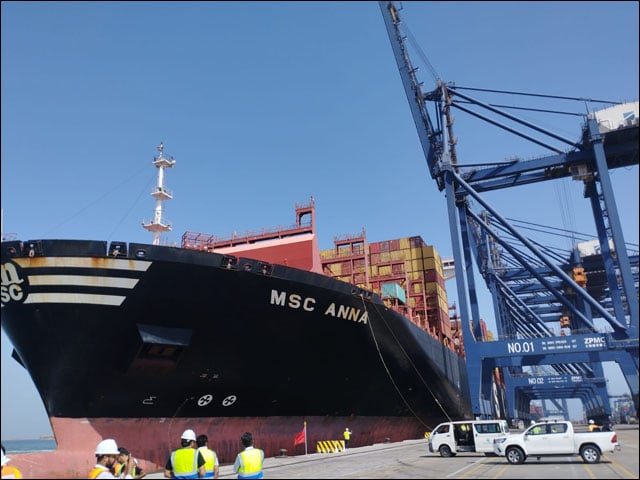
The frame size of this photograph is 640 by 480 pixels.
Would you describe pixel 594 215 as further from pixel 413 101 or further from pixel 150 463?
pixel 150 463

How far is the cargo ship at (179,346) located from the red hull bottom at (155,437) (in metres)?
0.04

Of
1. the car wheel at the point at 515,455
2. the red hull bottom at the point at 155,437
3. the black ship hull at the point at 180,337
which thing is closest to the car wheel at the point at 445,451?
the car wheel at the point at 515,455

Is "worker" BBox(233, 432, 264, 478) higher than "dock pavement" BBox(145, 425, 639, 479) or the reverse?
higher

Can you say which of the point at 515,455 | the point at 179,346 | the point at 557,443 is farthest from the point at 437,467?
the point at 179,346

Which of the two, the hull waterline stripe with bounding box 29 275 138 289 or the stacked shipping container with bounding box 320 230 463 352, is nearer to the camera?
the hull waterline stripe with bounding box 29 275 138 289

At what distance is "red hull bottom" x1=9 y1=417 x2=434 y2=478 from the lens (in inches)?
535

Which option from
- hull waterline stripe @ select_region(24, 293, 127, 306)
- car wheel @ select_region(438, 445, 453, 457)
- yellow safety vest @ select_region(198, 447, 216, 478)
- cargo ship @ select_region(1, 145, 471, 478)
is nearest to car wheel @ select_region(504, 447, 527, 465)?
car wheel @ select_region(438, 445, 453, 457)

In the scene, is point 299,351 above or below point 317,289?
below

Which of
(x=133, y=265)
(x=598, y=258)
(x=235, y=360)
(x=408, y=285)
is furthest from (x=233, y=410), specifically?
(x=598, y=258)

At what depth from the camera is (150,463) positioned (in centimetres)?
1495

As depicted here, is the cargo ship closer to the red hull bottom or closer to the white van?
the red hull bottom

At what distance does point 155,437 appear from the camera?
1550 centimetres

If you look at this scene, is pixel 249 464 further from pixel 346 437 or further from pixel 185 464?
pixel 346 437

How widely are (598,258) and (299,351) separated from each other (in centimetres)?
2789
